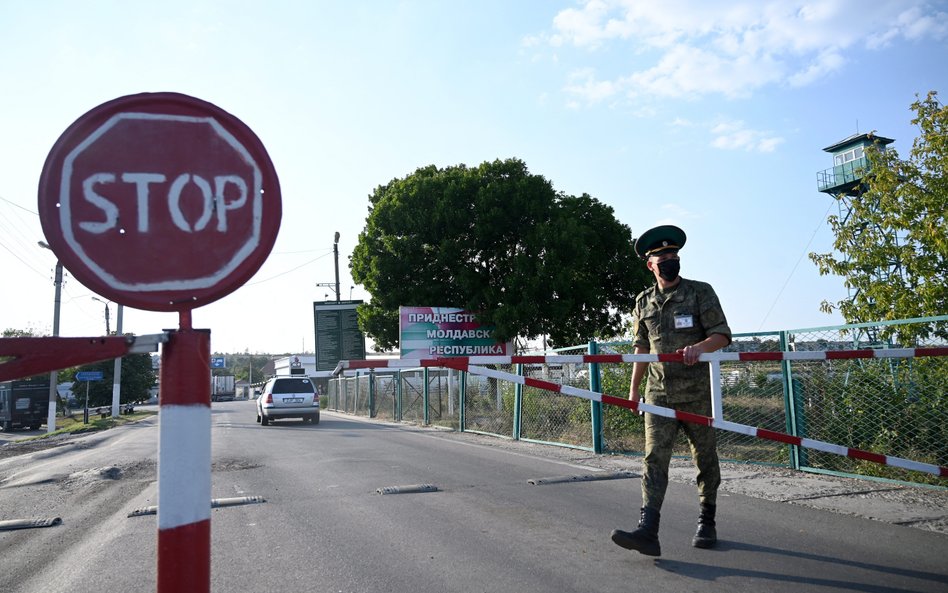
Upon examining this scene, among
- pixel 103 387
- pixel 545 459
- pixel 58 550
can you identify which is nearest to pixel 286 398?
pixel 545 459

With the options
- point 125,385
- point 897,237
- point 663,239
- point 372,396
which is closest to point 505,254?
point 372,396

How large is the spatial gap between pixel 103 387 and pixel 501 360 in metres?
45.2

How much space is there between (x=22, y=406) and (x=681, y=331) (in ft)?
126

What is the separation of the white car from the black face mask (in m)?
18.6

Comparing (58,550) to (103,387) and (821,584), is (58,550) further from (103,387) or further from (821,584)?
(103,387)

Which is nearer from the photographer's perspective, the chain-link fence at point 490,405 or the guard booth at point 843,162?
the chain-link fence at point 490,405

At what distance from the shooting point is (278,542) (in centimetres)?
489

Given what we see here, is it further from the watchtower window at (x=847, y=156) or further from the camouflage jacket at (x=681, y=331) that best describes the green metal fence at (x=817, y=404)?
the watchtower window at (x=847, y=156)

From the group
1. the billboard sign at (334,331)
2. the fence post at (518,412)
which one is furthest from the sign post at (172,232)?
the billboard sign at (334,331)

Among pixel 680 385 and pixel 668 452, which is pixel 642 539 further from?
pixel 680 385

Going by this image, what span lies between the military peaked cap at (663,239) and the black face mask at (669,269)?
84mm

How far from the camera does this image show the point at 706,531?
448cm

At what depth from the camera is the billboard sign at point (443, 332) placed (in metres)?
21.4

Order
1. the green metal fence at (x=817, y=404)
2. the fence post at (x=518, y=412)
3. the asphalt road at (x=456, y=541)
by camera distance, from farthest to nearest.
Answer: the fence post at (x=518, y=412), the green metal fence at (x=817, y=404), the asphalt road at (x=456, y=541)
